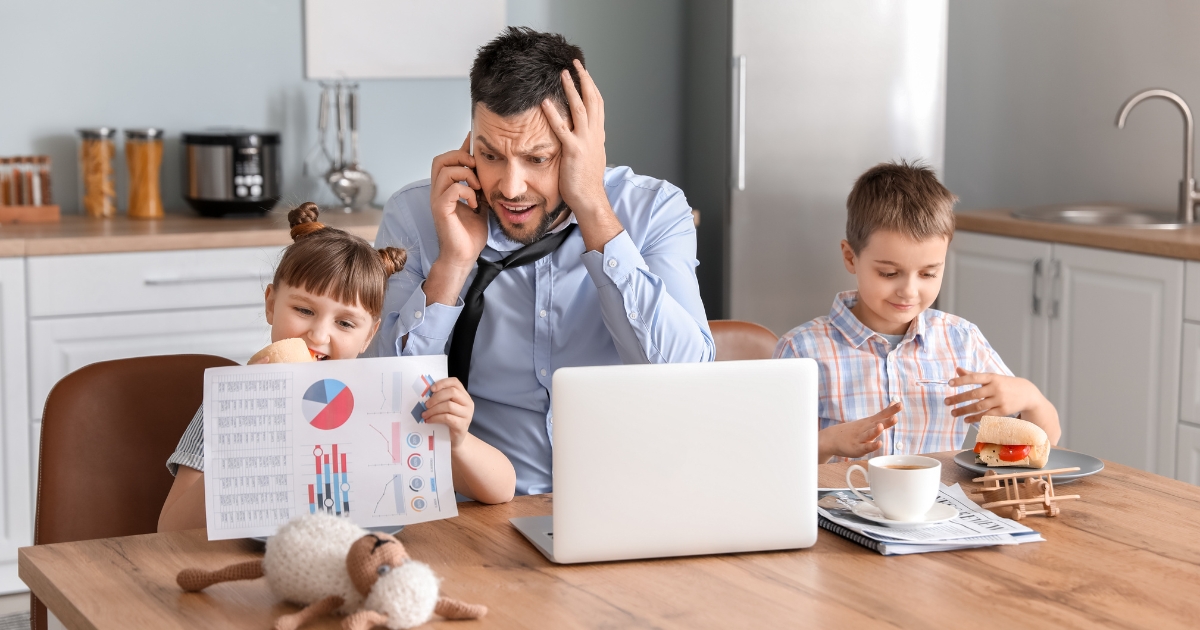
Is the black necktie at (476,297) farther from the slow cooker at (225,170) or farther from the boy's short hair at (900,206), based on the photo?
the slow cooker at (225,170)

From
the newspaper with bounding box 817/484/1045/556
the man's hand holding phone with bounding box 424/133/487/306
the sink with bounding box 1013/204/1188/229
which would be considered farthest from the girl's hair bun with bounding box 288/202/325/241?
the sink with bounding box 1013/204/1188/229

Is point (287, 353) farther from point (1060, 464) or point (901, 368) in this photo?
point (901, 368)

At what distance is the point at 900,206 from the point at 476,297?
69 cm

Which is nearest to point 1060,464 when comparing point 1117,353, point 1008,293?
point 1117,353

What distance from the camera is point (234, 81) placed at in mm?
3424

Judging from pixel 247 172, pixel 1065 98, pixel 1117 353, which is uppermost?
pixel 1065 98

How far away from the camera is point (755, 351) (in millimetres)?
1991

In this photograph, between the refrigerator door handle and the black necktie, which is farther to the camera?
the refrigerator door handle

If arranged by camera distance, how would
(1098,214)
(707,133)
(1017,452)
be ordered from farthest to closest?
(707,133)
(1098,214)
(1017,452)

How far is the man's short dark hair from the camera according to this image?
5.34 ft

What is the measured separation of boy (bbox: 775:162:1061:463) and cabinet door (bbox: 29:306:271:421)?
4.37 feet

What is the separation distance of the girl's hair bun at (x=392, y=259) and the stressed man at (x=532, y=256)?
14 centimetres

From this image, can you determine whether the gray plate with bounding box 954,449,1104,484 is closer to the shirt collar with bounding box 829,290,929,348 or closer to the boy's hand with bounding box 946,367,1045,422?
the boy's hand with bounding box 946,367,1045,422

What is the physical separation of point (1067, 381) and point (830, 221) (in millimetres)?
852
